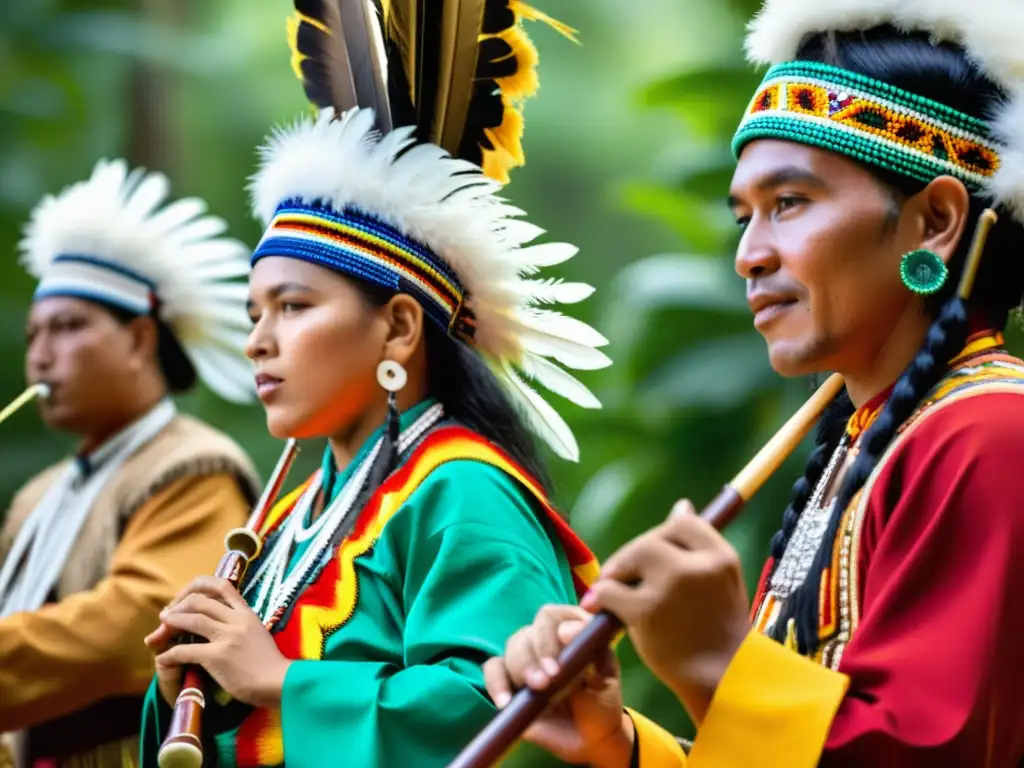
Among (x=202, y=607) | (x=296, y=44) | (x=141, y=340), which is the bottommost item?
(x=202, y=607)

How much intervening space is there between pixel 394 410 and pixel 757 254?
0.82m

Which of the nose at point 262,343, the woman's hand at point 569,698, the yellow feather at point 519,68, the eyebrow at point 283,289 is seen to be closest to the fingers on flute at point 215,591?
the nose at point 262,343

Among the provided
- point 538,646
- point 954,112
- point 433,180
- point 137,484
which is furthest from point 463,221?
point 137,484

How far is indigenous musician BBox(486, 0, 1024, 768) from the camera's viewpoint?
5.61 feet

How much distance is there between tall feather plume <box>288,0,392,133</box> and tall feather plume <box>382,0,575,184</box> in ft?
0.09

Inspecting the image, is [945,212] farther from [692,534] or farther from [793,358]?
[692,534]

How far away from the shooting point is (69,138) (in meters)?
6.91

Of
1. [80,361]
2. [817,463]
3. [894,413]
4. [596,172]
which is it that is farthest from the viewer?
[596,172]

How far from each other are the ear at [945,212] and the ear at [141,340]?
2566mm

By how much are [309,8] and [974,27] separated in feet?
4.64

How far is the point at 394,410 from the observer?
8.65 feet

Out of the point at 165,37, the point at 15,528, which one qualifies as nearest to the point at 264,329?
the point at 15,528

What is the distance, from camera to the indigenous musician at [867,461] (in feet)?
5.61

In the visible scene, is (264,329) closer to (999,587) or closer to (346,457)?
(346,457)
